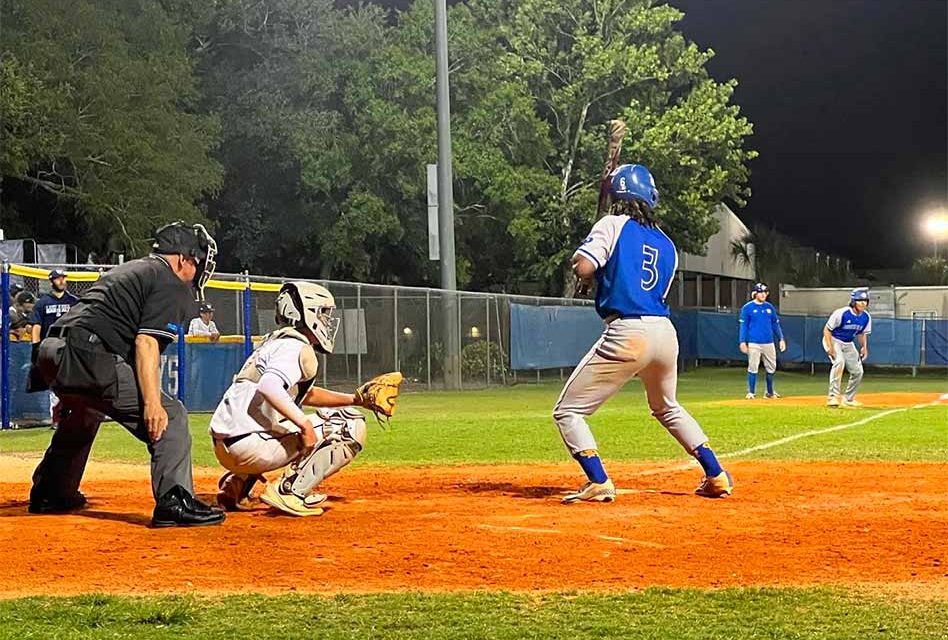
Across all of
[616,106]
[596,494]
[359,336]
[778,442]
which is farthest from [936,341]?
[596,494]

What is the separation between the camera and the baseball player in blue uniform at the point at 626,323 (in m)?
7.99

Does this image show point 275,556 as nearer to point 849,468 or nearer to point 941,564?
point 941,564

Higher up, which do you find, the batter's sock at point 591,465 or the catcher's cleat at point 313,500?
the batter's sock at point 591,465

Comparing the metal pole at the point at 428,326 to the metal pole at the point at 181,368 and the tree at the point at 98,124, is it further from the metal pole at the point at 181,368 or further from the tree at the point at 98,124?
the metal pole at the point at 181,368

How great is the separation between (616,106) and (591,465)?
122 feet

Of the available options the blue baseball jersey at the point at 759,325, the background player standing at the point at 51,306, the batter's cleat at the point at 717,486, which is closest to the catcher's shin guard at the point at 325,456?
the batter's cleat at the point at 717,486

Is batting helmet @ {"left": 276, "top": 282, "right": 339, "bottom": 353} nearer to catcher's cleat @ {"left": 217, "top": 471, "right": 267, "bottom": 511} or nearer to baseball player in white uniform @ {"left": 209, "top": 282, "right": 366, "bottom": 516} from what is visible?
baseball player in white uniform @ {"left": 209, "top": 282, "right": 366, "bottom": 516}

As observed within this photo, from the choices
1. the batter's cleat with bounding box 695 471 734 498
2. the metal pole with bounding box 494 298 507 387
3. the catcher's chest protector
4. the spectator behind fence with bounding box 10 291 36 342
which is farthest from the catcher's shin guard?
the metal pole with bounding box 494 298 507 387

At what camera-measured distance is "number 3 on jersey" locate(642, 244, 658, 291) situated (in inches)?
316

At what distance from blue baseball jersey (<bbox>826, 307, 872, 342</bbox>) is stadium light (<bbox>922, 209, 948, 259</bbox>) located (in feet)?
148

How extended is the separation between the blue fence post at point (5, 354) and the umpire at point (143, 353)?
30.8 feet

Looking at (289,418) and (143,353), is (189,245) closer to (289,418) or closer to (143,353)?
(143,353)

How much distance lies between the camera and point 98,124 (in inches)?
1221

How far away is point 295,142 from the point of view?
124 feet
